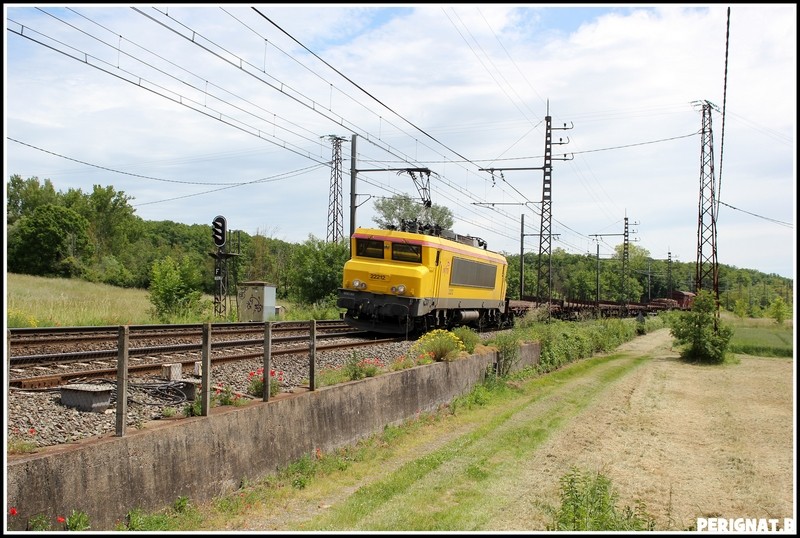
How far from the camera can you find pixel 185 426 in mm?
7141

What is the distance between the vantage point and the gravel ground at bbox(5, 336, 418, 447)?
20.8 ft

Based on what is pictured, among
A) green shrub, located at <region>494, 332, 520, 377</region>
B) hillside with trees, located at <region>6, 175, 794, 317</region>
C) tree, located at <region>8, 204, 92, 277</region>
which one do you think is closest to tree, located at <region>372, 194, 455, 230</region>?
hillside with trees, located at <region>6, 175, 794, 317</region>

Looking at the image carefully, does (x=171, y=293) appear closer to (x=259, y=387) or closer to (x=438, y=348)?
(x=438, y=348)

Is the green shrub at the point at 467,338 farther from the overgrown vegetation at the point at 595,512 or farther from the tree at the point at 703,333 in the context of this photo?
the tree at the point at 703,333

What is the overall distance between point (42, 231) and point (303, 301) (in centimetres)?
3736

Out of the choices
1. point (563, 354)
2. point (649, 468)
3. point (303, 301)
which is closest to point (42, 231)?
point (303, 301)

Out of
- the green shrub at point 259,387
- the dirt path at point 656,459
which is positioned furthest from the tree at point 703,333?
the green shrub at point 259,387

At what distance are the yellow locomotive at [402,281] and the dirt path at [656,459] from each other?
15.0 ft

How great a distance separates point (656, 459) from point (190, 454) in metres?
7.64

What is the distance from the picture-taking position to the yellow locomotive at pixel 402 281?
19.3m

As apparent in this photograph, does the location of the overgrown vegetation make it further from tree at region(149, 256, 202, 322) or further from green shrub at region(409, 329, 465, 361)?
tree at region(149, 256, 202, 322)

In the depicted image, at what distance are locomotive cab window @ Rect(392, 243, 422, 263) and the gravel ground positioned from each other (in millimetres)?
9437

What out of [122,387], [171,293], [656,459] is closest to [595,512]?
[656,459]

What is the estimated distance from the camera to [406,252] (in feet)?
65.8
